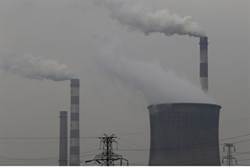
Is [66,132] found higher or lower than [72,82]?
lower

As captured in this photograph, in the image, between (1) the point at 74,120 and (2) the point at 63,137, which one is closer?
(1) the point at 74,120

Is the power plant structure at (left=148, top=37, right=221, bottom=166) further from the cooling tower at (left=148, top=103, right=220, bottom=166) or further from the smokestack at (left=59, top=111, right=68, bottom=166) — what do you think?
the smokestack at (left=59, top=111, right=68, bottom=166)

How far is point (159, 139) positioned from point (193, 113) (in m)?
2.65

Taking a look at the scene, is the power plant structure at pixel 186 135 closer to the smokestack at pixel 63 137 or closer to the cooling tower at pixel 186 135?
the cooling tower at pixel 186 135

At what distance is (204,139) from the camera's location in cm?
3247

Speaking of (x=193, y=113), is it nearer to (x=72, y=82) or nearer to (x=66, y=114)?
(x=72, y=82)

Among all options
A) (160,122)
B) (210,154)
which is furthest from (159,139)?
(210,154)

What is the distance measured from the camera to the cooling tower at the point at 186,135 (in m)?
31.4

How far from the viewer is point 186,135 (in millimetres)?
33406

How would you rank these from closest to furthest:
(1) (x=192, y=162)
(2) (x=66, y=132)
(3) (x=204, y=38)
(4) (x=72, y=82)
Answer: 1. (1) (x=192, y=162)
2. (3) (x=204, y=38)
3. (4) (x=72, y=82)
4. (2) (x=66, y=132)

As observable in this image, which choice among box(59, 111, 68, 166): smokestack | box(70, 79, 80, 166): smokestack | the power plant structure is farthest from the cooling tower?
box(59, 111, 68, 166): smokestack

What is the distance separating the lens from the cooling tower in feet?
103

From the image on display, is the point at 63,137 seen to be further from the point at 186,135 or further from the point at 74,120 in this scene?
the point at 186,135

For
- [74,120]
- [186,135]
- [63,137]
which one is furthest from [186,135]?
[63,137]
